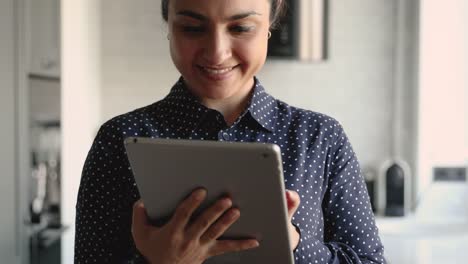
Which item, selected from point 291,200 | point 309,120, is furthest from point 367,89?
point 291,200

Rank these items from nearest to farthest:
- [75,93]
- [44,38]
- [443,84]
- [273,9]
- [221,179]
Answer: [221,179]
[273,9]
[44,38]
[75,93]
[443,84]

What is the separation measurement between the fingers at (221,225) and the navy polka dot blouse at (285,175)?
148mm

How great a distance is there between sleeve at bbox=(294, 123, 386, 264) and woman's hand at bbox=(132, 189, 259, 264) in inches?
8.0

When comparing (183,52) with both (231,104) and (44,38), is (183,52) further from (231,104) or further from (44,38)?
(44,38)

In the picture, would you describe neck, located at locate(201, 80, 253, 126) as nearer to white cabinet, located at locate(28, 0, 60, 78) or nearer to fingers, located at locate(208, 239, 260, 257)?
fingers, located at locate(208, 239, 260, 257)

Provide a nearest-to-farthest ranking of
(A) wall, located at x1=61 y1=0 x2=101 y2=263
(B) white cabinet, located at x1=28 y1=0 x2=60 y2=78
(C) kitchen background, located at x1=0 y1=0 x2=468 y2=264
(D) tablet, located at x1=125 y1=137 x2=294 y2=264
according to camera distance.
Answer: (D) tablet, located at x1=125 y1=137 x2=294 y2=264 < (B) white cabinet, located at x1=28 y1=0 x2=60 y2=78 < (A) wall, located at x1=61 y1=0 x2=101 y2=263 < (C) kitchen background, located at x1=0 y1=0 x2=468 y2=264

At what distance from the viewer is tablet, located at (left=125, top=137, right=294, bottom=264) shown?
0.72 m

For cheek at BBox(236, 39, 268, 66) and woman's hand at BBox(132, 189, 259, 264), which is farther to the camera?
cheek at BBox(236, 39, 268, 66)

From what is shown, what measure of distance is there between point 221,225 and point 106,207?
0.23m

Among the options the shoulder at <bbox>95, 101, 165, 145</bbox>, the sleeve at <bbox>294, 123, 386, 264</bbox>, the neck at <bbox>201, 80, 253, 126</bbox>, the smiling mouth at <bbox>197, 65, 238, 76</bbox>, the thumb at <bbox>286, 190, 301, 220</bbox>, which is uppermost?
the smiling mouth at <bbox>197, 65, 238, 76</bbox>

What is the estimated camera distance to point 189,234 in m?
0.77

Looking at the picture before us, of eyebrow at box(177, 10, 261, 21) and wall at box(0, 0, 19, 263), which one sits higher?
eyebrow at box(177, 10, 261, 21)

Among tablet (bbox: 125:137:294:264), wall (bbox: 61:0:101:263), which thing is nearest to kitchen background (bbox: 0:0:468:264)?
wall (bbox: 61:0:101:263)

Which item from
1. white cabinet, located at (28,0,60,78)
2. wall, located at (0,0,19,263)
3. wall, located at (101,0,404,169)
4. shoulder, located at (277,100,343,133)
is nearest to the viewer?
shoulder, located at (277,100,343,133)
